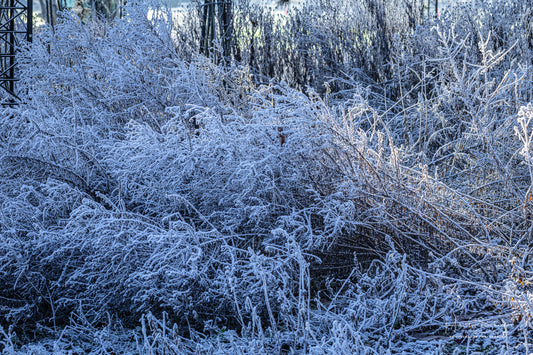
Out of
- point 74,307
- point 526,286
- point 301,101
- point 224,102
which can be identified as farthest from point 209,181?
point 526,286

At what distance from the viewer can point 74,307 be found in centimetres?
272

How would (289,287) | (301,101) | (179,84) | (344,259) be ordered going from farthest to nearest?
(179,84) < (344,259) < (301,101) < (289,287)

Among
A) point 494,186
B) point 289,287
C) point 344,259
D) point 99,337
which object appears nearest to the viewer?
point 99,337

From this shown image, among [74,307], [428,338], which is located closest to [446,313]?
[428,338]

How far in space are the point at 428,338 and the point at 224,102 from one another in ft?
8.18

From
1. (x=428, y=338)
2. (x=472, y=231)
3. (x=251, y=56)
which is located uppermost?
(x=251, y=56)

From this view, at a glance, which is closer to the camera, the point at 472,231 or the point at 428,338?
the point at 428,338

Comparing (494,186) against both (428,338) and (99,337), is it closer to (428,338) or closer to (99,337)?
(428,338)

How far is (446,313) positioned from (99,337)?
145 centimetres

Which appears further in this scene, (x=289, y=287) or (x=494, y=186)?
(x=494, y=186)

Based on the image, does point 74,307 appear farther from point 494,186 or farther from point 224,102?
point 494,186

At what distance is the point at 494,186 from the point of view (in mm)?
3549

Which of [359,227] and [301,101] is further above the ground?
Answer: [301,101]

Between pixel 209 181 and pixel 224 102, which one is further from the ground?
pixel 224 102
